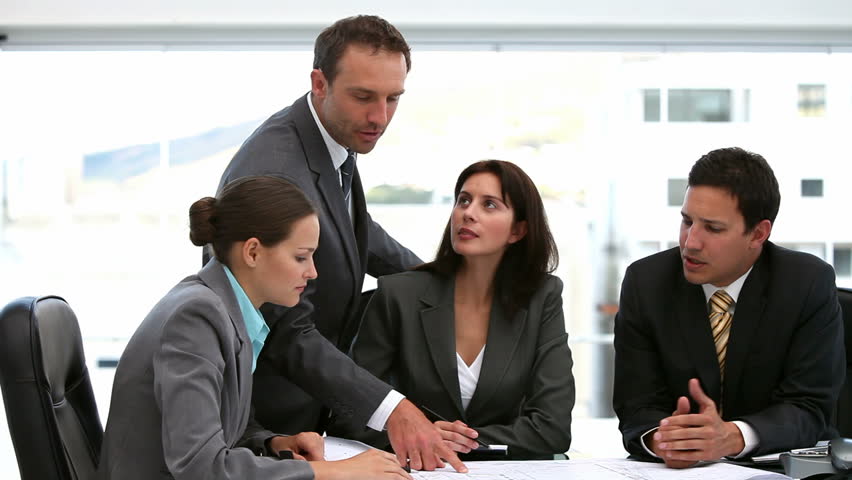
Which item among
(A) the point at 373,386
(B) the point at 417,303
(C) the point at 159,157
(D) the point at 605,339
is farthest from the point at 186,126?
(A) the point at 373,386

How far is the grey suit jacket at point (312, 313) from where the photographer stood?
78.9 inches

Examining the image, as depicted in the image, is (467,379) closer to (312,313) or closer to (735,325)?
(312,313)

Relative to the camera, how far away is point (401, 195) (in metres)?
5.33

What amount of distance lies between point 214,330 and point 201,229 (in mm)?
225

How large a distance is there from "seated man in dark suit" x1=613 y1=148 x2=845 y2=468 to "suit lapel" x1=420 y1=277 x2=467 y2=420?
39cm

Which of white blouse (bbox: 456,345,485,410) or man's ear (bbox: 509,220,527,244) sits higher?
man's ear (bbox: 509,220,527,244)

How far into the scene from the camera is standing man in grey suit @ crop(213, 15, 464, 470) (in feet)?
6.64

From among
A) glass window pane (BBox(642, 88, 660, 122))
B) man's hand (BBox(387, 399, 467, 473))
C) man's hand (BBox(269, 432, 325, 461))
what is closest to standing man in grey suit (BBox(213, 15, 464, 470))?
man's hand (BBox(387, 399, 467, 473))

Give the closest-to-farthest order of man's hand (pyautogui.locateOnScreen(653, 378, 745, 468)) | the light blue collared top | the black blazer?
the light blue collared top < man's hand (pyautogui.locateOnScreen(653, 378, 745, 468)) < the black blazer

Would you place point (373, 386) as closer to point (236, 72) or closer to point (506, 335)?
point (506, 335)

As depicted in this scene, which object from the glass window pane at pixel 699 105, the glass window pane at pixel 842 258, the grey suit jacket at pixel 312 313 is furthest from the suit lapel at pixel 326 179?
the glass window pane at pixel 842 258

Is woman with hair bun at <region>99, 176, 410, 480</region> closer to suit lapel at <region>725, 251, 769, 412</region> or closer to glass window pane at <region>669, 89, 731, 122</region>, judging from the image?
suit lapel at <region>725, 251, 769, 412</region>
